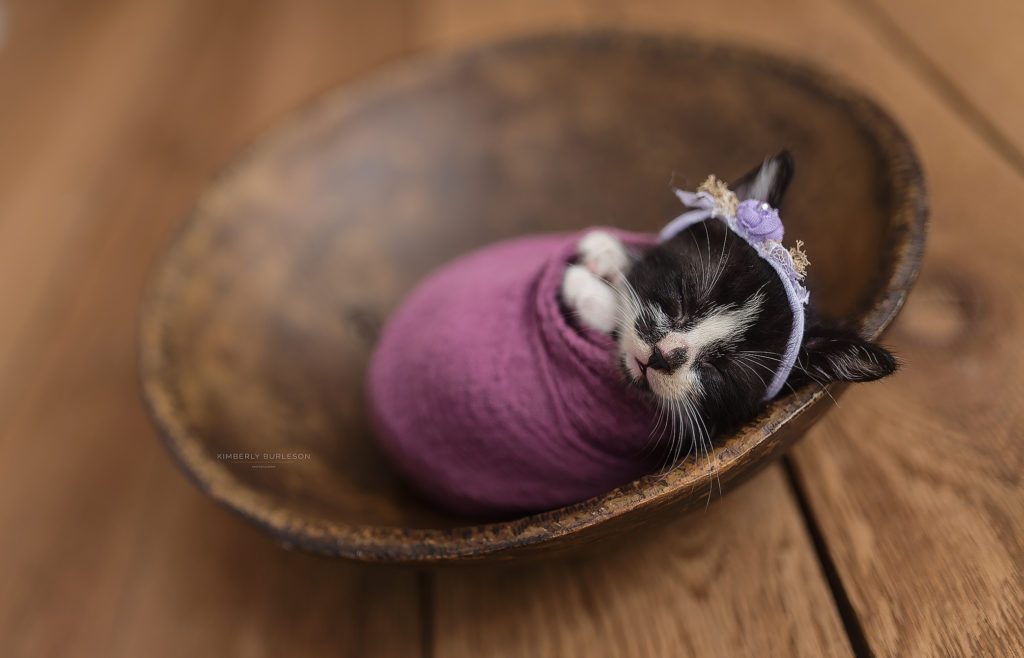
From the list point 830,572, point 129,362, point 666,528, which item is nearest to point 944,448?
point 830,572

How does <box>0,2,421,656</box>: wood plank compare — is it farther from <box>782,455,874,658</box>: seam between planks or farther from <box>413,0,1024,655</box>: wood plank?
<box>782,455,874,658</box>: seam between planks

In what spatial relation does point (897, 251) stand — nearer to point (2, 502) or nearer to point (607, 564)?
point (607, 564)

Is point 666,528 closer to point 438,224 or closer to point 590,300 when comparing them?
point 590,300

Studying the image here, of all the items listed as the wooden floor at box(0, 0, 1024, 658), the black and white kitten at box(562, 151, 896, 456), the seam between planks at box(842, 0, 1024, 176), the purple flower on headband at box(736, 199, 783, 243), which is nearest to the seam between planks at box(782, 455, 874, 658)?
the wooden floor at box(0, 0, 1024, 658)

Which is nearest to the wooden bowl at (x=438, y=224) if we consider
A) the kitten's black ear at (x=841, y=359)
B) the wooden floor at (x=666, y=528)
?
the kitten's black ear at (x=841, y=359)

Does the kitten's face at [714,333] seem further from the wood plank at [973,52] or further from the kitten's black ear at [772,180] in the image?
the wood plank at [973,52]

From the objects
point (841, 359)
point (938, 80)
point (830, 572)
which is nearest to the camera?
point (841, 359)
